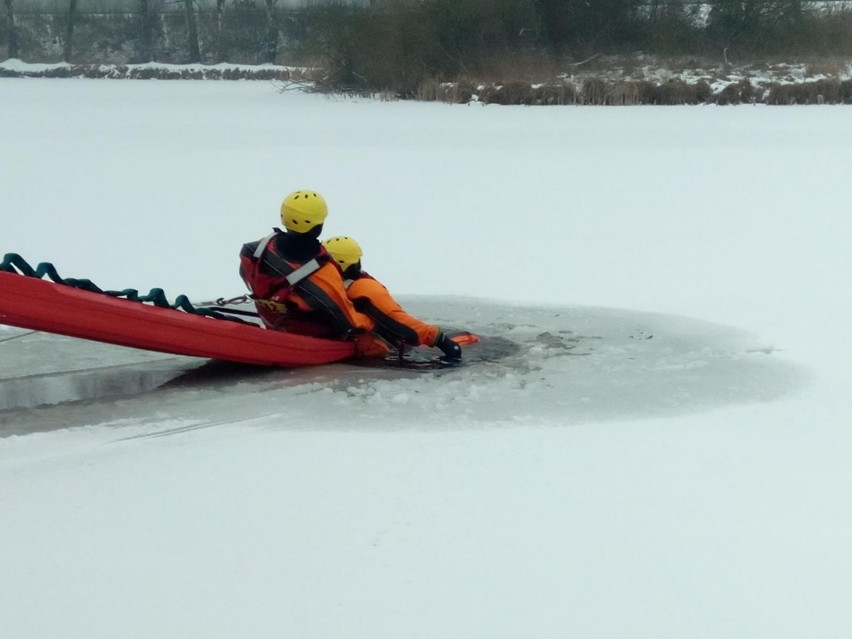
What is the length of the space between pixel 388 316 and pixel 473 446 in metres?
1.43

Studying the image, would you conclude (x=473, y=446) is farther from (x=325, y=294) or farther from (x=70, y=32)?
(x=70, y=32)

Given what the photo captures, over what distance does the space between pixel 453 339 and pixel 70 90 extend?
23.5 m

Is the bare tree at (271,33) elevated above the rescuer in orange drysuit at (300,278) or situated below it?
above

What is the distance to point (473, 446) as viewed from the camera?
4730 mm

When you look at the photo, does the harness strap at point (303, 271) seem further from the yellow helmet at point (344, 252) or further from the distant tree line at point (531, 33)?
the distant tree line at point (531, 33)

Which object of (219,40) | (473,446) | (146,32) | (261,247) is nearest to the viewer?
(473,446)

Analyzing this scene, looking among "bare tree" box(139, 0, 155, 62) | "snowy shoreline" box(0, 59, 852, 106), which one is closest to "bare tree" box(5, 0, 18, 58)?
"bare tree" box(139, 0, 155, 62)

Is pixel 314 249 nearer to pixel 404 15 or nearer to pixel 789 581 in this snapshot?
pixel 789 581

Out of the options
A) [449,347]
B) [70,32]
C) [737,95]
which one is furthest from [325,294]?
[70,32]

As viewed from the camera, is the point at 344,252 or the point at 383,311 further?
the point at 344,252

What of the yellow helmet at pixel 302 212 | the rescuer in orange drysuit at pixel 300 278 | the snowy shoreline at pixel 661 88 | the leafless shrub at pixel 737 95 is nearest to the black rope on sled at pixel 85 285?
the rescuer in orange drysuit at pixel 300 278

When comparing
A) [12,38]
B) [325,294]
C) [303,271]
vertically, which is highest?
[12,38]

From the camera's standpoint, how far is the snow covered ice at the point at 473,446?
342 centimetres

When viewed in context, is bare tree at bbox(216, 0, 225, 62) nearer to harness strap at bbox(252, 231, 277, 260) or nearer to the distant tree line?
the distant tree line
